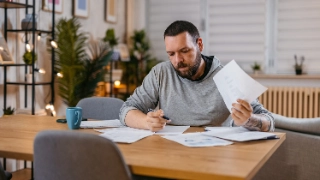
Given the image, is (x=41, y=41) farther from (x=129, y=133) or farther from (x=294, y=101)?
(x=294, y=101)

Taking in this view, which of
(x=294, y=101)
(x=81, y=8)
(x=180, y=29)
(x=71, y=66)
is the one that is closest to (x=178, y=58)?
(x=180, y=29)

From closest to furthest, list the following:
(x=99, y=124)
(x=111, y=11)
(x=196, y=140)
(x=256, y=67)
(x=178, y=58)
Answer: (x=196, y=140), (x=99, y=124), (x=178, y=58), (x=256, y=67), (x=111, y=11)

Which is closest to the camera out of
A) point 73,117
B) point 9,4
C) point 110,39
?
point 73,117

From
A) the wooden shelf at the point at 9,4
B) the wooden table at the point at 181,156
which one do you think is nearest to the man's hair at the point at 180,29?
the wooden table at the point at 181,156

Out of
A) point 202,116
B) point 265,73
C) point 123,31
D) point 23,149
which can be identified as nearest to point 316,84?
point 265,73

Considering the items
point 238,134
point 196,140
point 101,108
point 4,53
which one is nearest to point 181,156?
point 196,140

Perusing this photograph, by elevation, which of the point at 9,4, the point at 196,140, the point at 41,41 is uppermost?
the point at 9,4

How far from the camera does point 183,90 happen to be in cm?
230

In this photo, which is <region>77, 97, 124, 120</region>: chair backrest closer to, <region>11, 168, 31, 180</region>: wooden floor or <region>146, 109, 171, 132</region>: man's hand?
<region>146, 109, 171, 132</region>: man's hand

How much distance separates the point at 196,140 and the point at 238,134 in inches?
8.5

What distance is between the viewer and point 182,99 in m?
2.27

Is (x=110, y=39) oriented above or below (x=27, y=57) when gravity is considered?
above

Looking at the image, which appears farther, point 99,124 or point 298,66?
point 298,66

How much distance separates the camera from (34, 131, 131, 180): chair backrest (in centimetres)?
126
